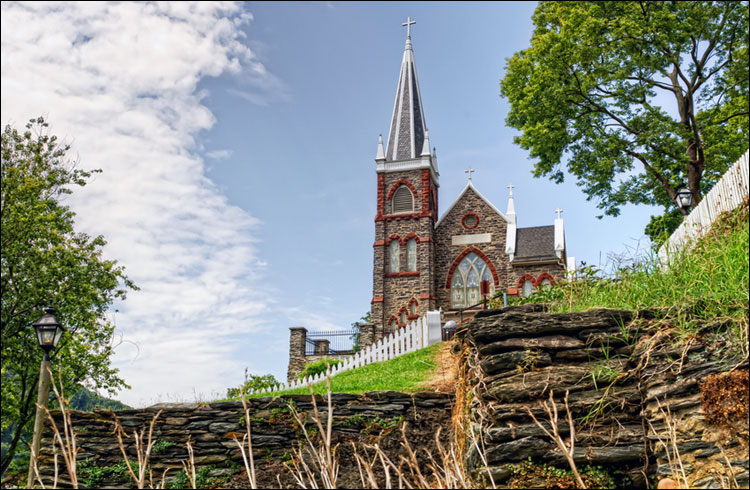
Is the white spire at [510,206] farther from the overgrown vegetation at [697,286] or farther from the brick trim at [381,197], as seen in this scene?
the overgrown vegetation at [697,286]

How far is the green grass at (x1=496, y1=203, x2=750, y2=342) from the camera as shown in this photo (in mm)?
6625

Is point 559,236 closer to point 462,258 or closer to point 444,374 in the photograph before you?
point 462,258

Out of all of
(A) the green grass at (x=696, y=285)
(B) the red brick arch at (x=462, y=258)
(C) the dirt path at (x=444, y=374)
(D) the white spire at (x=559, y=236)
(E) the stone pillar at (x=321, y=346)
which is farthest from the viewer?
(B) the red brick arch at (x=462, y=258)

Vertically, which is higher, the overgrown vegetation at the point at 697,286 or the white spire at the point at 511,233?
the white spire at the point at 511,233

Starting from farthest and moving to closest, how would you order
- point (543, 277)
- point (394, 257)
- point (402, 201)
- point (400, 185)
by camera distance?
point (400, 185), point (402, 201), point (394, 257), point (543, 277)

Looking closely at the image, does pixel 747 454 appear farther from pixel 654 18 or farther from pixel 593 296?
pixel 654 18

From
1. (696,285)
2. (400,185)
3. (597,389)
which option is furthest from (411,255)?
(597,389)

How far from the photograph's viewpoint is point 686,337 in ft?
21.7

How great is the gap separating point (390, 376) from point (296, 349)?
15.6m

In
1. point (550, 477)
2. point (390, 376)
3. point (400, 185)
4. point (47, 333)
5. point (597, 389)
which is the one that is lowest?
point (550, 477)

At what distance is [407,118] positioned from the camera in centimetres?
3788

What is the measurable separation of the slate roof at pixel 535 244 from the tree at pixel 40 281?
21.1 meters

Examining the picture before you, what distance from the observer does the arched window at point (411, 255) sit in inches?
1318

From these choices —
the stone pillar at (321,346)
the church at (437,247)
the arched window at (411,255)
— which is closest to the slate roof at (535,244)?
the church at (437,247)
